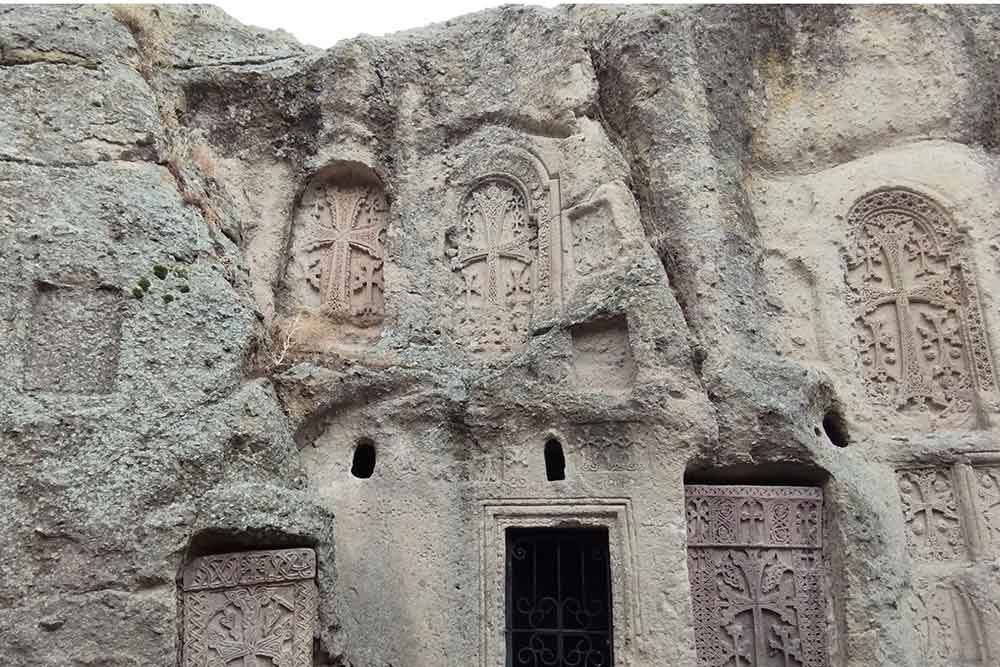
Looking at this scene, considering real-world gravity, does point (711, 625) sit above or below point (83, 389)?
below

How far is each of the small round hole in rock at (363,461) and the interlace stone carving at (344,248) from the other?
3.38ft

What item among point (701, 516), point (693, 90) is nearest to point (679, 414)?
point (701, 516)

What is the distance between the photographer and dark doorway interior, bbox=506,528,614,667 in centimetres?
495

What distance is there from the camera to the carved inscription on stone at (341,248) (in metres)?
6.06

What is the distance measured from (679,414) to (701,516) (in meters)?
0.69

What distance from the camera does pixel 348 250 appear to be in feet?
20.4

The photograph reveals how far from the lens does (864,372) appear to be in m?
5.75

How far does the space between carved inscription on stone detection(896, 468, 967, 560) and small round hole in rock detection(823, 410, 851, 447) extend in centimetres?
40

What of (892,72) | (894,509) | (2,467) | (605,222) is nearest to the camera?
(2,467)

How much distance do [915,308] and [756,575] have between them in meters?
2.36

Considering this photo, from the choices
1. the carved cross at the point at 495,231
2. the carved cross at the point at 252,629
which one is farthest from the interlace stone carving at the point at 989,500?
the carved cross at the point at 252,629

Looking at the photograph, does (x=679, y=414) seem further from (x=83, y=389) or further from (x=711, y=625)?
(x=83, y=389)

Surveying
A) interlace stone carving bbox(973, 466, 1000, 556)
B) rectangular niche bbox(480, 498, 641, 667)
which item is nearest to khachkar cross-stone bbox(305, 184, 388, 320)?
rectangular niche bbox(480, 498, 641, 667)

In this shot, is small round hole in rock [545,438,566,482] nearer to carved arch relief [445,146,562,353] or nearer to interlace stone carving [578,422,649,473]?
interlace stone carving [578,422,649,473]
